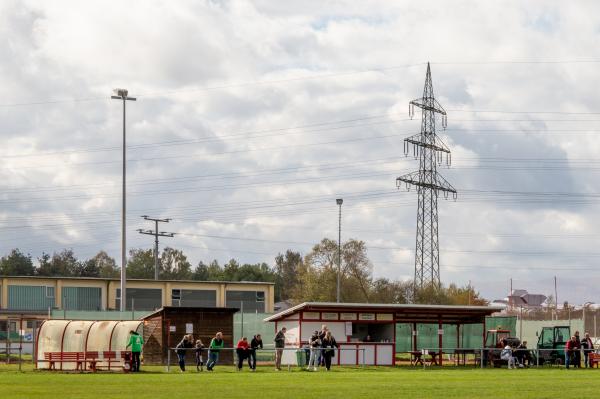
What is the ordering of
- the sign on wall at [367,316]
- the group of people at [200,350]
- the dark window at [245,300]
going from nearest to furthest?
the group of people at [200,350] → the sign on wall at [367,316] → the dark window at [245,300]

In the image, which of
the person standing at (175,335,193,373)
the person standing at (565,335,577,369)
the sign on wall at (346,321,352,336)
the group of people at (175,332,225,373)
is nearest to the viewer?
the person standing at (175,335,193,373)

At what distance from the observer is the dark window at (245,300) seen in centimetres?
8894

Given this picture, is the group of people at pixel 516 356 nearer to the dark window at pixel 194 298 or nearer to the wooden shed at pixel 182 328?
the wooden shed at pixel 182 328

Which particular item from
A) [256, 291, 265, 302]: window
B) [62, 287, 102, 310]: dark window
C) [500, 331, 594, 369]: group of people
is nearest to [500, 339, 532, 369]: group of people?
[500, 331, 594, 369]: group of people

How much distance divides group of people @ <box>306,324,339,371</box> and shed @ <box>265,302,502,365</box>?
97.0 inches

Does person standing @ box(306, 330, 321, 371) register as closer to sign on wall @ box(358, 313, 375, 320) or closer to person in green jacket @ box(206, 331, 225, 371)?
person in green jacket @ box(206, 331, 225, 371)

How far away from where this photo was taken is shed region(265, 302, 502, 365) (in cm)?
4912

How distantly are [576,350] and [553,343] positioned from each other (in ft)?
22.6

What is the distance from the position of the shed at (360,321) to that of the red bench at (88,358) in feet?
25.5

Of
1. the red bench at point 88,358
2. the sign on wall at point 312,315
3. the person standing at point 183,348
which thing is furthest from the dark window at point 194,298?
the person standing at point 183,348

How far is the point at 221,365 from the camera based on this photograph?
49219mm

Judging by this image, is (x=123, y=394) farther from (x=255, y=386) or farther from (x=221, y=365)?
(x=221, y=365)

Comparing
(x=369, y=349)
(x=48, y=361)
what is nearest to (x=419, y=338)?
(x=369, y=349)

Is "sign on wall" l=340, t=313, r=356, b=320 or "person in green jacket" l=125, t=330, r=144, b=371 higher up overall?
"sign on wall" l=340, t=313, r=356, b=320
